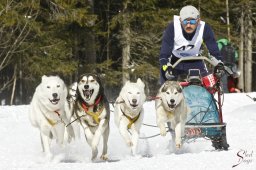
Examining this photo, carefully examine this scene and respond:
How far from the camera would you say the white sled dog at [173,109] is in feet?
20.4

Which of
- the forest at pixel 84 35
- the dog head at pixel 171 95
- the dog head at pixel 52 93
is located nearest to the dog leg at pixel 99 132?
the dog head at pixel 52 93

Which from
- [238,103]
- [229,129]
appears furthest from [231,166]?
[238,103]

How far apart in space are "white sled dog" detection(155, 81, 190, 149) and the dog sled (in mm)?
127

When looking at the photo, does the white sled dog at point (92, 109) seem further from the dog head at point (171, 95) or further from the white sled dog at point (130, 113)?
the dog head at point (171, 95)

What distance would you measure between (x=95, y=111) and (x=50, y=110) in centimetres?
50

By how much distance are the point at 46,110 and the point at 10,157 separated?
0.89 meters

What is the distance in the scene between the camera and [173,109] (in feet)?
20.6

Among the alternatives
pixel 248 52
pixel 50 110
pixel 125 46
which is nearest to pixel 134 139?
pixel 50 110

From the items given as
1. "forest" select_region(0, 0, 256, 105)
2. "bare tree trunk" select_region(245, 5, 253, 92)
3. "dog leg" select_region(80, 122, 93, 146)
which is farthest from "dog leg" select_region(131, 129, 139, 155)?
"bare tree trunk" select_region(245, 5, 253, 92)

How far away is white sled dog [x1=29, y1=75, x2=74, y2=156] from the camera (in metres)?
6.30

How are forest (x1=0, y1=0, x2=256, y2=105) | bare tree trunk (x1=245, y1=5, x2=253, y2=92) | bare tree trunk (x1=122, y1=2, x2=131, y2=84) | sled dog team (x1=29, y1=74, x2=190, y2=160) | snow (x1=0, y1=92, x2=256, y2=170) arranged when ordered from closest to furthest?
snow (x1=0, y1=92, x2=256, y2=170), sled dog team (x1=29, y1=74, x2=190, y2=160), forest (x1=0, y1=0, x2=256, y2=105), bare tree trunk (x1=122, y1=2, x2=131, y2=84), bare tree trunk (x1=245, y1=5, x2=253, y2=92)

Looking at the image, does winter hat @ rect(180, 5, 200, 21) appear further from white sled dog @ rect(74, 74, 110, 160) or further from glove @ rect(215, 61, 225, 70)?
white sled dog @ rect(74, 74, 110, 160)

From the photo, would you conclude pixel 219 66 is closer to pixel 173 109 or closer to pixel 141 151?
pixel 173 109

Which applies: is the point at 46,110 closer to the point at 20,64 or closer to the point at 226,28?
the point at 20,64
